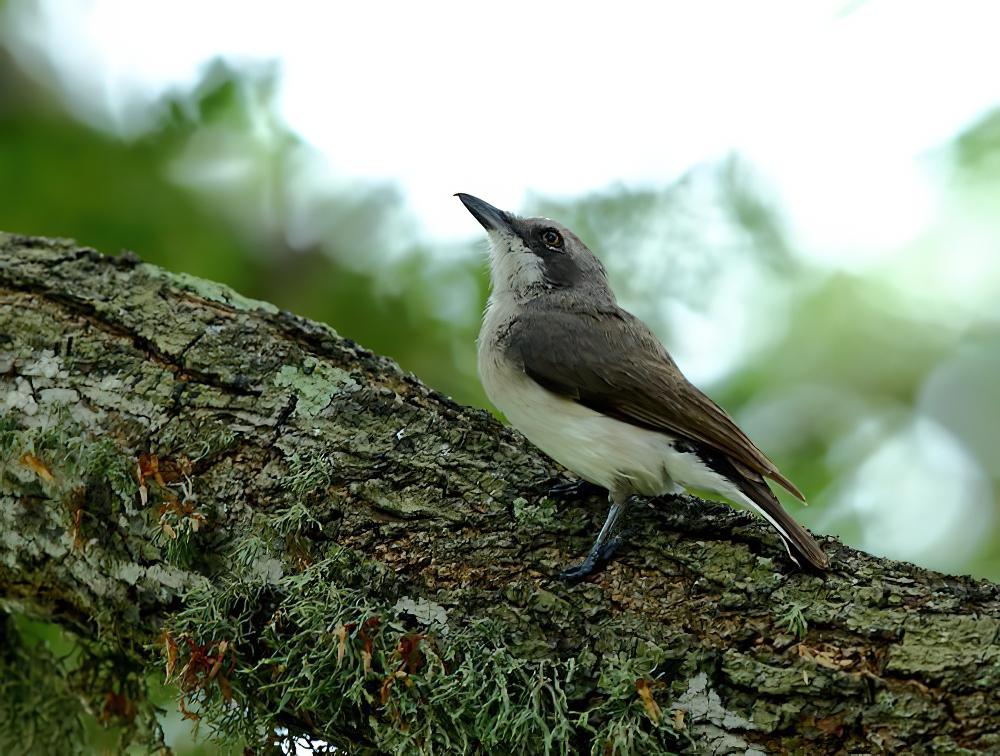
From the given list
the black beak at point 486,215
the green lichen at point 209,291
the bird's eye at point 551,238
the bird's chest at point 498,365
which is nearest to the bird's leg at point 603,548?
the bird's chest at point 498,365

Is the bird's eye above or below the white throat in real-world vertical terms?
above

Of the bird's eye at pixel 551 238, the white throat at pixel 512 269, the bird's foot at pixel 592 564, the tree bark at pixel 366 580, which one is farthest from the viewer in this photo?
the bird's eye at pixel 551 238

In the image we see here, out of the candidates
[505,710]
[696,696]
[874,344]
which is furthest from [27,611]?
[874,344]

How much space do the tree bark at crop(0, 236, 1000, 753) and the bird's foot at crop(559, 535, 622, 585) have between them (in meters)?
0.04

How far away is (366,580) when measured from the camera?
3.20 m

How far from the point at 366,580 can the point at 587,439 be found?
1177mm

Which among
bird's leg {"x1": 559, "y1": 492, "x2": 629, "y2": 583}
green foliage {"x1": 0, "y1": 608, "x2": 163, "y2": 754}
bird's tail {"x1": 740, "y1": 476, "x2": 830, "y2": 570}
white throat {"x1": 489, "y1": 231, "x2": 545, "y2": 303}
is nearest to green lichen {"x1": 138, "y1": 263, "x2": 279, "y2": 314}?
white throat {"x1": 489, "y1": 231, "x2": 545, "y2": 303}

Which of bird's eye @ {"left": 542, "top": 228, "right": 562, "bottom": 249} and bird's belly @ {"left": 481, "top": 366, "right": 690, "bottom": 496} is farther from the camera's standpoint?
bird's eye @ {"left": 542, "top": 228, "right": 562, "bottom": 249}

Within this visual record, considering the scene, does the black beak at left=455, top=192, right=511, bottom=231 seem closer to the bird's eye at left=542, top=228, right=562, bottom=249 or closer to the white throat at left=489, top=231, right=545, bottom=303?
the white throat at left=489, top=231, right=545, bottom=303

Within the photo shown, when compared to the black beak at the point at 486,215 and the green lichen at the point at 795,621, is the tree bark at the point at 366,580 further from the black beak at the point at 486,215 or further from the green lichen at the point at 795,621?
the black beak at the point at 486,215

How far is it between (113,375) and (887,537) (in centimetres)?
469

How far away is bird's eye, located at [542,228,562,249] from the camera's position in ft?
17.6

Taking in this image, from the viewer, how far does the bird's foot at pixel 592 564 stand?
3107mm

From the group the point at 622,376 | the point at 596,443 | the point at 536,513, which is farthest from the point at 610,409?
the point at 536,513
